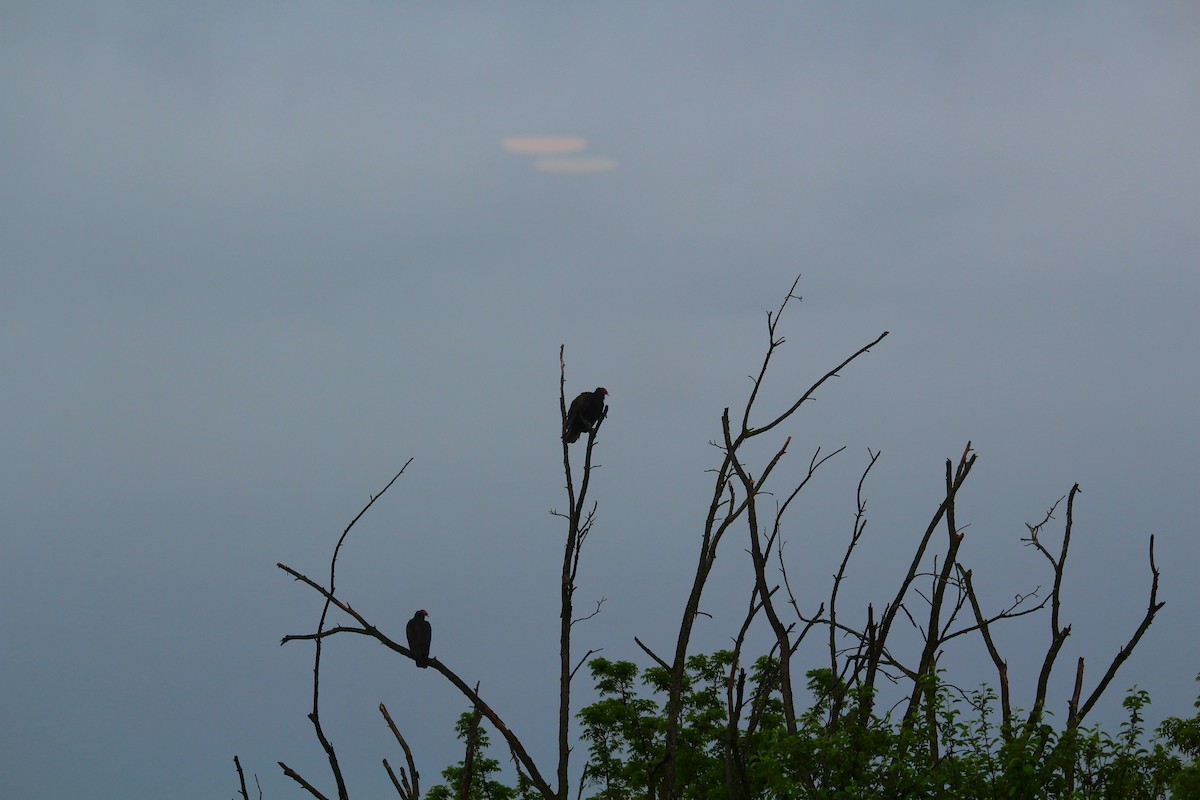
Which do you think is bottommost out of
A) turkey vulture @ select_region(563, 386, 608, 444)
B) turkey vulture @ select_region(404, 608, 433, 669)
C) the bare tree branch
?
the bare tree branch

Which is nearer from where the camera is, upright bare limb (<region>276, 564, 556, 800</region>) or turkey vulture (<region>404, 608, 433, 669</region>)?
upright bare limb (<region>276, 564, 556, 800</region>)

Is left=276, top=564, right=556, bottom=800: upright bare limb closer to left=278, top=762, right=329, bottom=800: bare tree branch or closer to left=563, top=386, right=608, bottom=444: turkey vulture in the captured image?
left=278, top=762, right=329, bottom=800: bare tree branch

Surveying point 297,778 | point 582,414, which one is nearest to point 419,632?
point 582,414

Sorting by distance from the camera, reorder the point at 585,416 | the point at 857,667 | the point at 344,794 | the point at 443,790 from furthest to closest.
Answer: the point at 443,790 < the point at 585,416 < the point at 857,667 < the point at 344,794

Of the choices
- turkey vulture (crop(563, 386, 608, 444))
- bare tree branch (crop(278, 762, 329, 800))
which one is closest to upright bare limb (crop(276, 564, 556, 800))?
bare tree branch (crop(278, 762, 329, 800))

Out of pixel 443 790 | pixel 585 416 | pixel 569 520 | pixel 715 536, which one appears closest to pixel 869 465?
pixel 715 536

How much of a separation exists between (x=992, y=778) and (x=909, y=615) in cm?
297

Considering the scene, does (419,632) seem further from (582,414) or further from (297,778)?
(297,778)

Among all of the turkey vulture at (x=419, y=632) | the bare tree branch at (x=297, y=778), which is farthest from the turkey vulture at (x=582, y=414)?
the bare tree branch at (x=297, y=778)

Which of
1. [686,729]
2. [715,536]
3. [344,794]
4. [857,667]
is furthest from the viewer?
[686,729]

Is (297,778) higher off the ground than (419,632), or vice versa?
(419,632)

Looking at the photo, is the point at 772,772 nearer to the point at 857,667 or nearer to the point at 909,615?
the point at 857,667

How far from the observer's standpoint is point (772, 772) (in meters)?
9.39

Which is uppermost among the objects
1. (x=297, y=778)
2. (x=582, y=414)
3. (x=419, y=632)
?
(x=582, y=414)
